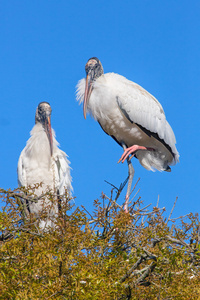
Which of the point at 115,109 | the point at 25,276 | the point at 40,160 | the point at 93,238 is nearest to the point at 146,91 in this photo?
the point at 115,109

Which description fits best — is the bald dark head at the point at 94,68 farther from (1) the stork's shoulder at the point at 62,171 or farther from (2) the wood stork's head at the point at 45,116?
(1) the stork's shoulder at the point at 62,171

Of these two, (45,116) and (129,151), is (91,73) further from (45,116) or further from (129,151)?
(129,151)

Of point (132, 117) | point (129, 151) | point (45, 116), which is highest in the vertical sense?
point (45, 116)

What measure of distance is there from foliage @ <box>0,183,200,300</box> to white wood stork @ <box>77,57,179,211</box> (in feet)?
9.27

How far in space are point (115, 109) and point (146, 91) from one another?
0.62m

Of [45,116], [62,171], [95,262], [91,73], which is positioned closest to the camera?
[95,262]

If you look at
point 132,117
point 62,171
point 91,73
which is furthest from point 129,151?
point 91,73

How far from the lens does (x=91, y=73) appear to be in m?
6.67

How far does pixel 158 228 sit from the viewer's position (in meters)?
3.45

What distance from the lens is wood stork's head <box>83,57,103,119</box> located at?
6.53 m

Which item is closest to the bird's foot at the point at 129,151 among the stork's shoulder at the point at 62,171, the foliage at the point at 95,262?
the stork's shoulder at the point at 62,171

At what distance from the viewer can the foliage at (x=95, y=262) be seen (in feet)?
9.47

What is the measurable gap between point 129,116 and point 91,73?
28.2 inches

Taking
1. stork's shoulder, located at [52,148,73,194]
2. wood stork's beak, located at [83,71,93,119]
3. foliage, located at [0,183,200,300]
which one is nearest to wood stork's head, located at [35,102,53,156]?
stork's shoulder, located at [52,148,73,194]
